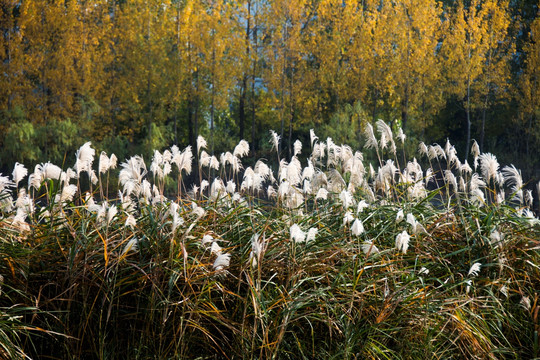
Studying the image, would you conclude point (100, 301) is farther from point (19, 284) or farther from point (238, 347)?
point (238, 347)

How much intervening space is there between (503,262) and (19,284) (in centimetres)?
336

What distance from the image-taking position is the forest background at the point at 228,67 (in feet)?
60.8

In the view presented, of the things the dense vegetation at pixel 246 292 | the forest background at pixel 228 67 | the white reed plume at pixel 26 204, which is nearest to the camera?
the dense vegetation at pixel 246 292

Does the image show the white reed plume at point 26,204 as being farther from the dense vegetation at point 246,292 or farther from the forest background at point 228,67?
the forest background at point 228,67

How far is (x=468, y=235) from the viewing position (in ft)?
13.9

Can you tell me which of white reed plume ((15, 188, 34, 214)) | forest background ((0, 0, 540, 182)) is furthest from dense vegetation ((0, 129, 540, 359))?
forest background ((0, 0, 540, 182))

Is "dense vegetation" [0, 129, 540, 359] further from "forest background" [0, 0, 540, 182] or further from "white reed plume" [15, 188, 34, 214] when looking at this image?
"forest background" [0, 0, 540, 182]

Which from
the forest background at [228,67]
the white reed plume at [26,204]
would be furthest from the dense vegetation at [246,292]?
the forest background at [228,67]

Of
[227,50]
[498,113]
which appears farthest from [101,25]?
[498,113]

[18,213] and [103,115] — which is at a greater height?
[18,213]

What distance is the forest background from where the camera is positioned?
18.5 meters

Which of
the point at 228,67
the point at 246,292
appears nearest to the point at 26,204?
the point at 246,292

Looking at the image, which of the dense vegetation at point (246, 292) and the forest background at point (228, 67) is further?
the forest background at point (228, 67)

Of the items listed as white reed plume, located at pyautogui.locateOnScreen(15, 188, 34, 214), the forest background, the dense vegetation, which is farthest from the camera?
the forest background
